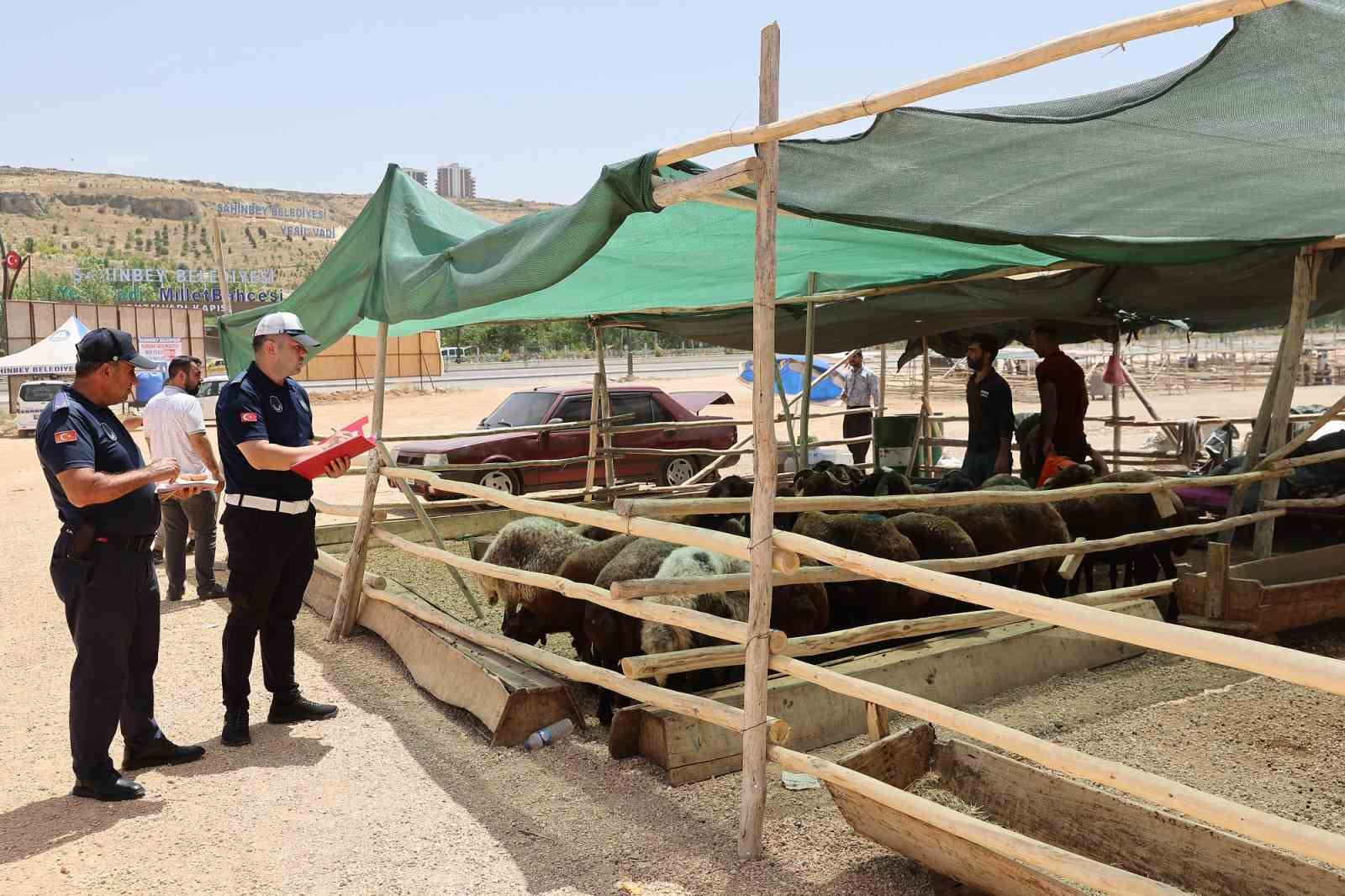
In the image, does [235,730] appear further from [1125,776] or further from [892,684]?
[1125,776]

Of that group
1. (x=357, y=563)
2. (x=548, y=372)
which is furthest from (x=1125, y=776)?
(x=548, y=372)

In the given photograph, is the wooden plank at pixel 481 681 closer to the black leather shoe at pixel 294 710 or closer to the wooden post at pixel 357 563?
the wooden post at pixel 357 563

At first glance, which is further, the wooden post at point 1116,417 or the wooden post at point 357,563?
the wooden post at point 1116,417

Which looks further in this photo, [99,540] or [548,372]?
[548,372]

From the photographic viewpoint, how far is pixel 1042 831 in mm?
3584

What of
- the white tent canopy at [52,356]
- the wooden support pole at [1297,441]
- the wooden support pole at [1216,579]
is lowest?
the wooden support pole at [1216,579]

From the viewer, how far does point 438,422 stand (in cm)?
2670

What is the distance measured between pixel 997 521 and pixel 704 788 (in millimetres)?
3249

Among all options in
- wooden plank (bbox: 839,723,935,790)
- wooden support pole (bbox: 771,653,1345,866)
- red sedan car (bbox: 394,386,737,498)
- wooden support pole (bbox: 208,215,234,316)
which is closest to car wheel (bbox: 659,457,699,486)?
red sedan car (bbox: 394,386,737,498)

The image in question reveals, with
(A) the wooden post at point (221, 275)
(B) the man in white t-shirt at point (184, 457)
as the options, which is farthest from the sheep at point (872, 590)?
(A) the wooden post at point (221, 275)

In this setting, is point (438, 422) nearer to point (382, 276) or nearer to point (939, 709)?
point (382, 276)

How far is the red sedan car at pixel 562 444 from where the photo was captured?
13.6 metres

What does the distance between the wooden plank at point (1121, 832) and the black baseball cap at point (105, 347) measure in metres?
3.78

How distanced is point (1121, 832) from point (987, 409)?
6481mm
